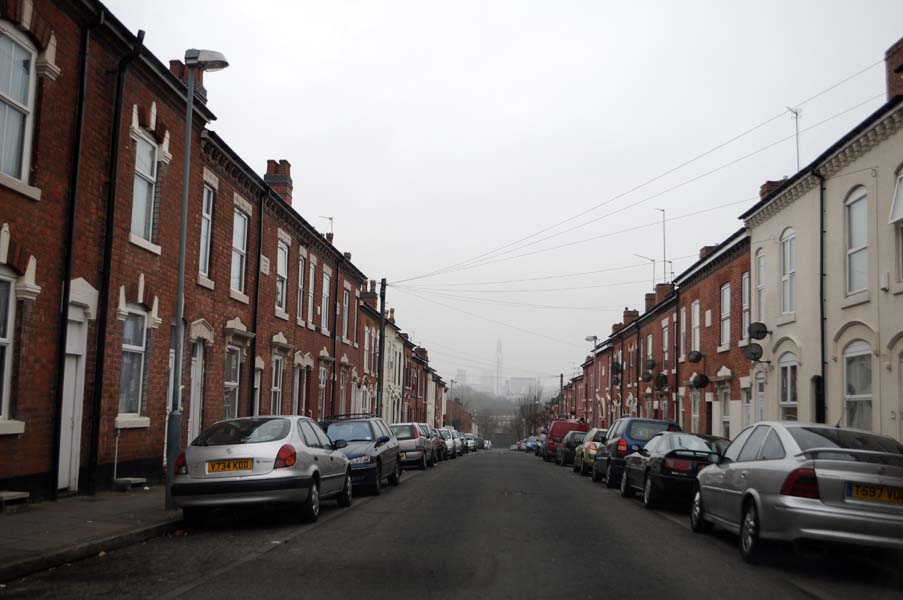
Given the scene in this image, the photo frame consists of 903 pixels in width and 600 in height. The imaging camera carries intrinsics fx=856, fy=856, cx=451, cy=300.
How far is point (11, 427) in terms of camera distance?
11.5 metres

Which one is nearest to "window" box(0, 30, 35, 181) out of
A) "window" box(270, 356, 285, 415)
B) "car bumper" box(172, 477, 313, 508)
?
"car bumper" box(172, 477, 313, 508)

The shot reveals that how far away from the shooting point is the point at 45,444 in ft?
40.8

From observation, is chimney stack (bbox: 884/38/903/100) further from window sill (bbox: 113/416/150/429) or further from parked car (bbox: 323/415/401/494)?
window sill (bbox: 113/416/150/429)

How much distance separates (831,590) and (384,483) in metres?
13.0

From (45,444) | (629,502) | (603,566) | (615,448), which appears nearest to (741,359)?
(615,448)

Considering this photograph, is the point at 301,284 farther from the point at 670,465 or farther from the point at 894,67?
the point at 894,67

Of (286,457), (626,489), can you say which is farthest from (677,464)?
(286,457)

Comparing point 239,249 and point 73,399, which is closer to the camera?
point 73,399

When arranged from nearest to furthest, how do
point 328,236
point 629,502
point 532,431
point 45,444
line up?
point 45,444 → point 629,502 → point 328,236 → point 532,431

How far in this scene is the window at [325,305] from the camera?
30203 mm

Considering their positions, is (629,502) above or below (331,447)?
below

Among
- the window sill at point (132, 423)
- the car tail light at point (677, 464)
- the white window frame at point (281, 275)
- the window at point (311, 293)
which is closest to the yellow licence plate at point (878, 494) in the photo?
the car tail light at point (677, 464)

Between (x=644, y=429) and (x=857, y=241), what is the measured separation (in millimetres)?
6206

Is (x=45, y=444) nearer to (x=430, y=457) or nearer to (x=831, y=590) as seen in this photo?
(x=831, y=590)
